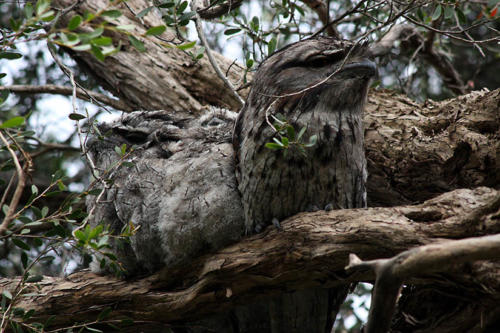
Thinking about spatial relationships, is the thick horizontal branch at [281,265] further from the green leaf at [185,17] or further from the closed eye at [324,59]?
the green leaf at [185,17]

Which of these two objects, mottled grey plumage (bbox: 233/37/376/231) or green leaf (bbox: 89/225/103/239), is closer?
green leaf (bbox: 89/225/103/239)

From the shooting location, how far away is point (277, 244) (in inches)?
93.2

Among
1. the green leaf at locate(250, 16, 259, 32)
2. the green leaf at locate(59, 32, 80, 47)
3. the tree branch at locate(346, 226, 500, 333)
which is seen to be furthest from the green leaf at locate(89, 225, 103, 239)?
the green leaf at locate(250, 16, 259, 32)

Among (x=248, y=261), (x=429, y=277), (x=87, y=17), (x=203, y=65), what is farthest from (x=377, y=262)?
(x=203, y=65)

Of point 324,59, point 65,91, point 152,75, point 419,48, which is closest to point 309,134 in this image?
point 324,59

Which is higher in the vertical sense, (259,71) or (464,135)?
(259,71)

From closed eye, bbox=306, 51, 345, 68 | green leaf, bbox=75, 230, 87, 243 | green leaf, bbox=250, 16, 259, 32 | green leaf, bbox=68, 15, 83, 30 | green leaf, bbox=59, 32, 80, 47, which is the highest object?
green leaf, bbox=250, 16, 259, 32

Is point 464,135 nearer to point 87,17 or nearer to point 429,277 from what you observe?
point 429,277

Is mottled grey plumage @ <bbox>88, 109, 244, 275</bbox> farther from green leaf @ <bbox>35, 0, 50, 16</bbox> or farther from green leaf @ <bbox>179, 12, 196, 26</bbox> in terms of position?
green leaf @ <bbox>35, 0, 50, 16</bbox>

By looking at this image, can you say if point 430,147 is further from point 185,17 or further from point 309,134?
point 185,17

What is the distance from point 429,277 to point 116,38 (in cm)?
311

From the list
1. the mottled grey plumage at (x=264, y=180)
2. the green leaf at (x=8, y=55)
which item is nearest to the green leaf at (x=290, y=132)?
the mottled grey plumage at (x=264, y=180)

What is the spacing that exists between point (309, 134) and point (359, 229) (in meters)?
0.56

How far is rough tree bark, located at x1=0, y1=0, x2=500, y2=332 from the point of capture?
7.13ft
